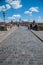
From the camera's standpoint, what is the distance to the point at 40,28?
45.5 meters

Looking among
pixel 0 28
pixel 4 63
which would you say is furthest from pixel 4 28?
pixel 4 63

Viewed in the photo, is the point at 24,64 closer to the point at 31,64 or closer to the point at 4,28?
the point at 31,64

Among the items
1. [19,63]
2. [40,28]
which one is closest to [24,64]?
[19,63]

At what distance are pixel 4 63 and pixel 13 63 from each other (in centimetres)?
41

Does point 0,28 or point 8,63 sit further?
point 0,28

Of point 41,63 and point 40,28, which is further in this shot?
point 40,28

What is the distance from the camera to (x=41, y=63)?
7.84m

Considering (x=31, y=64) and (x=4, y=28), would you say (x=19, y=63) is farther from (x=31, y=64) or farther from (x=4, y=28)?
(x=4, y=28)

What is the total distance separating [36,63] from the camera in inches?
311

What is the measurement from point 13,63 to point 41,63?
128cm

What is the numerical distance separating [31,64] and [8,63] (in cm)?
106

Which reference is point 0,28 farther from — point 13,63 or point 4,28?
point 13,63

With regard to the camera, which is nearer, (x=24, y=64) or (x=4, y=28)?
(x=24, y=64)

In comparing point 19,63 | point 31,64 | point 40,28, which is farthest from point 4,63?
point 40,28
